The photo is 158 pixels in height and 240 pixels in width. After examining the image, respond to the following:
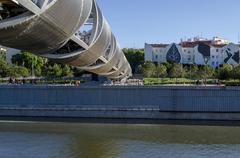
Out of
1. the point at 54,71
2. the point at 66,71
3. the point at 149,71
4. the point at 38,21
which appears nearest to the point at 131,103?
the point at 38,21

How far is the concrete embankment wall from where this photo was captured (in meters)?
19.9

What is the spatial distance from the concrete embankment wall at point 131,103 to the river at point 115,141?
1.28 metres

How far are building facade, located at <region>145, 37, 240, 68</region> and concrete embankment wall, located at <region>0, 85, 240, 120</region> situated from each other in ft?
151

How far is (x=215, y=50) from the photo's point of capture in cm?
6619

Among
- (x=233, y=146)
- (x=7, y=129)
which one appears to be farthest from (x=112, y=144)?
(x=7, y=129)

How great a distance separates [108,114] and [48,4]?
13.0 meters

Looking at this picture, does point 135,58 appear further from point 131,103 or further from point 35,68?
point 131,103

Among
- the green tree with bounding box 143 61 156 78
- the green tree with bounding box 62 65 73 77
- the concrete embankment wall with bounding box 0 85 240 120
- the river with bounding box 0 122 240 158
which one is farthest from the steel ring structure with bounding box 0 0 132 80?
the green tree with bounding box 143 61 156 78

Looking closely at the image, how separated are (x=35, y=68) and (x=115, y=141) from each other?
37.3 metres

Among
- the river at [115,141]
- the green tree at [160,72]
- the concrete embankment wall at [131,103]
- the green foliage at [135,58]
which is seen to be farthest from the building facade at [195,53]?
the river at [115,141]

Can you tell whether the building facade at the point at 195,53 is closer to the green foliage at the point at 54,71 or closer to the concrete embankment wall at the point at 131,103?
the green foliage at the point at 54,71

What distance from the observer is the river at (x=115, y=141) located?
42.6ft

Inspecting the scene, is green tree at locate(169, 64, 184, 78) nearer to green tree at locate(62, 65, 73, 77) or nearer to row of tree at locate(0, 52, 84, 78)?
row of tree at locate(0, 52, 84, 78)

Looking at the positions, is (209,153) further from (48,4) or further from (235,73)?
(235,73)
